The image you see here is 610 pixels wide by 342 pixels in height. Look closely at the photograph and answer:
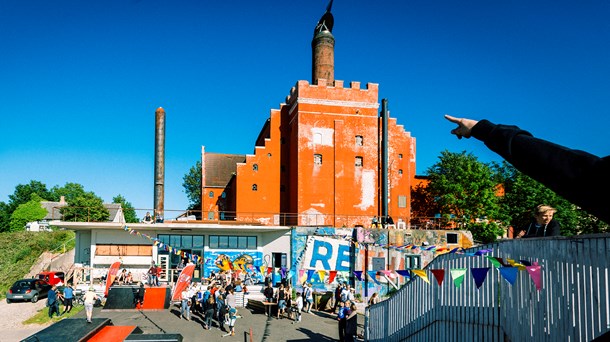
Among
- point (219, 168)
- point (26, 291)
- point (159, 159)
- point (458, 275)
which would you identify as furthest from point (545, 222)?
point (219, 168)

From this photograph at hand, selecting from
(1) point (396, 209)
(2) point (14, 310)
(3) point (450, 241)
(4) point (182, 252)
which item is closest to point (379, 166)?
(1) point (396, 209)

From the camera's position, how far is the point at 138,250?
35000mm

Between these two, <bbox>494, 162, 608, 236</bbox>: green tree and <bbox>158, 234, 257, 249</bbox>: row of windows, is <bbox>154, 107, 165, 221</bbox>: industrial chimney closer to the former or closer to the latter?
<bbox>158, 234, 257, 249</bbox>: row of windows

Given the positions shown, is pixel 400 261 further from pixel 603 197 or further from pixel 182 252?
pixel 603 197

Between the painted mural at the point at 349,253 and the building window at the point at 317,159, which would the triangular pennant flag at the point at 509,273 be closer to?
the painted mural at the point at 349,253

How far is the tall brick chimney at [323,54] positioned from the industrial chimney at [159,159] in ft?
48.8

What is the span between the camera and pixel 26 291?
110 feet

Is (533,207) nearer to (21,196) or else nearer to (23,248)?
(23,248)

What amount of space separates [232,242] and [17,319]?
13.9 metres

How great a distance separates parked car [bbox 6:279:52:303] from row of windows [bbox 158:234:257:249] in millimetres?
8696

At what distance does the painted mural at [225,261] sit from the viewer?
3562 centimetres

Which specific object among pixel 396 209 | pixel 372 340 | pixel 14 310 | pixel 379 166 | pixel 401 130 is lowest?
pixel 14 310

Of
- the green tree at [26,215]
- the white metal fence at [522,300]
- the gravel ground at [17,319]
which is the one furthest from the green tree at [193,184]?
the white metal fence at [522,300]

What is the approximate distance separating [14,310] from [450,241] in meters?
29.2
